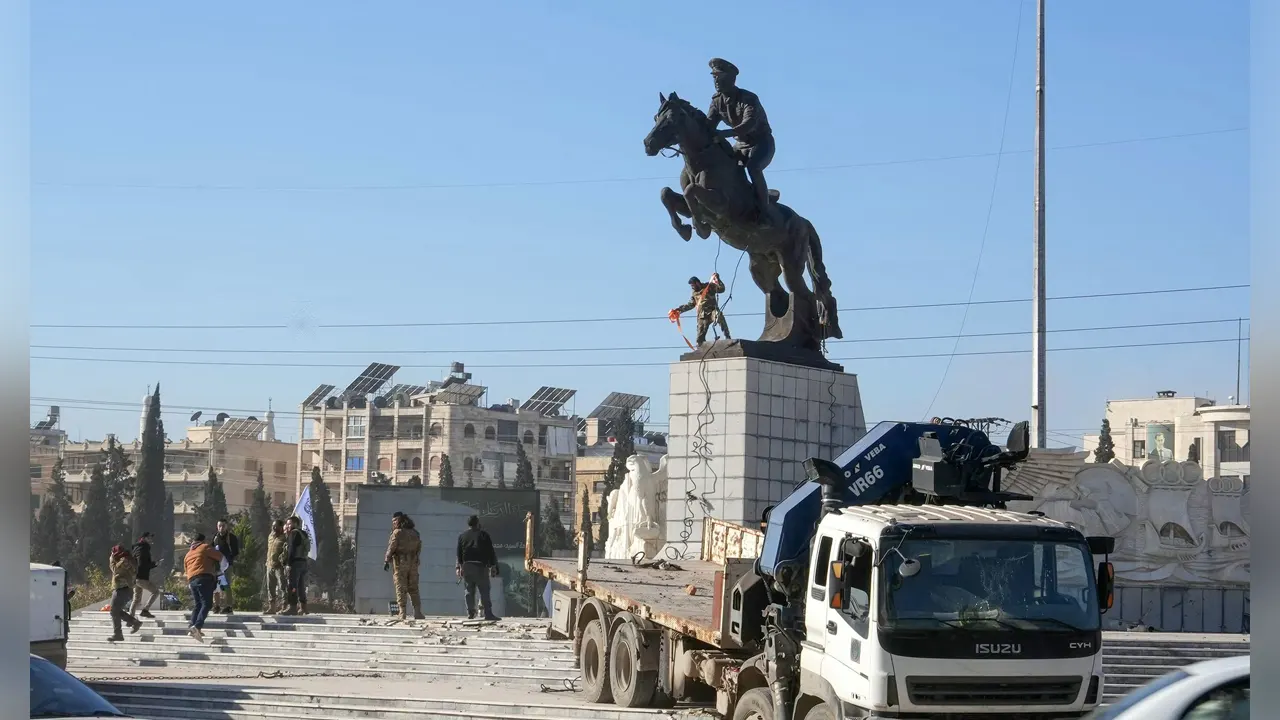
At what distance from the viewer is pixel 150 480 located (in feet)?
266

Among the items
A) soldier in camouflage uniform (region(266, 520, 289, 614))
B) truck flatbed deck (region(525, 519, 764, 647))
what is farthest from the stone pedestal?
soldier in camouflage uniform (region(266, 520, 289, 614))

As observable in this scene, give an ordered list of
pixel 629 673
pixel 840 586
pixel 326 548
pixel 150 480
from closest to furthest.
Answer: pixel 840 586 → pixel 629 673 → pixel 150 480 → pixel 326 548

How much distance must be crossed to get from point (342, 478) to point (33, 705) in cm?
10723

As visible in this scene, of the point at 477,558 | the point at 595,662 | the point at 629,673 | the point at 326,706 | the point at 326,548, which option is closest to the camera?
the point at 629,673

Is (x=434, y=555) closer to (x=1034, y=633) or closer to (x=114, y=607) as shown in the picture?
(x=114, y=607)

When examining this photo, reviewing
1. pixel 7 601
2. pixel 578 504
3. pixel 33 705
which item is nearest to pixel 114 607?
pixel 33 705

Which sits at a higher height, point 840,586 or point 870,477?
point 870,477

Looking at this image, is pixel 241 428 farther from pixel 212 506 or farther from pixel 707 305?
pixel 707 305

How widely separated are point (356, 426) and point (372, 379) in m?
3.76

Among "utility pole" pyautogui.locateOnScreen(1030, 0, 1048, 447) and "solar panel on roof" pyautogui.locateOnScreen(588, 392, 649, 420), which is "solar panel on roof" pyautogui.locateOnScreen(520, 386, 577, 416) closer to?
"solar panel on roof" pyautogui.locateOnScreen(588, 392, 649, 420)

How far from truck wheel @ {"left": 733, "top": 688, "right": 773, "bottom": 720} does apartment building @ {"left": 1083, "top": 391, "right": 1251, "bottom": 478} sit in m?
59.6

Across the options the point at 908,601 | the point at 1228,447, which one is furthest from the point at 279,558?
the point at 1228,447

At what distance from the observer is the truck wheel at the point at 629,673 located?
1432cm

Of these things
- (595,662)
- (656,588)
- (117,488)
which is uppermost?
(656,588)
